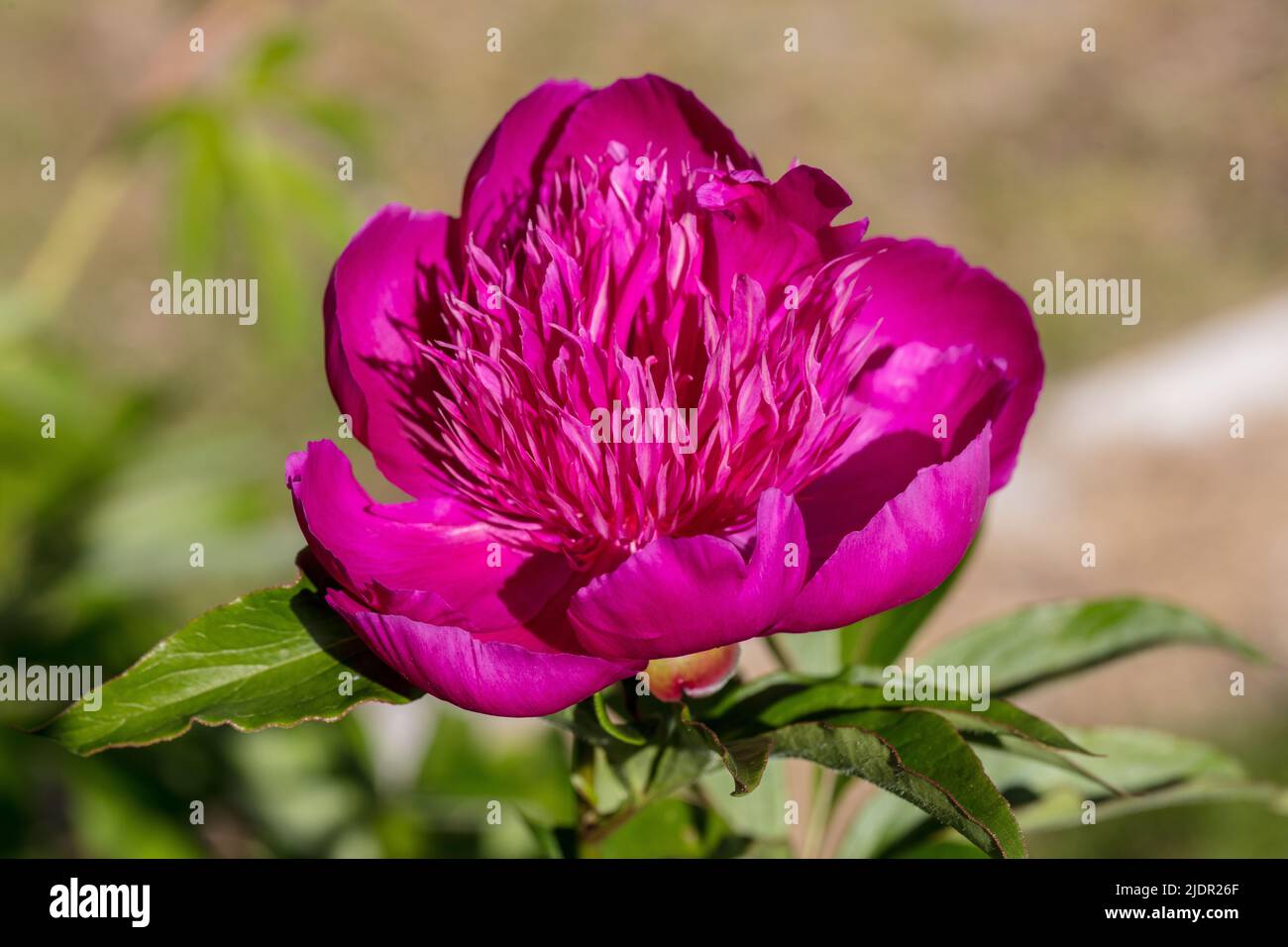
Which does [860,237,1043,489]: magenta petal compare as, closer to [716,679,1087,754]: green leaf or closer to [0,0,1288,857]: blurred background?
[716,679,1087,754]: green leaf

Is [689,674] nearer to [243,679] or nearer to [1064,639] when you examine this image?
[243,679]

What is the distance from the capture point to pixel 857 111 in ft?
17.4

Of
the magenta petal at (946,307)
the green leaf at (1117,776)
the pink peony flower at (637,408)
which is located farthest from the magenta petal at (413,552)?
the green leaf at (1117,776)

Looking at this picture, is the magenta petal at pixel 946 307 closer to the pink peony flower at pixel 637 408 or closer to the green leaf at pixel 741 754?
the pink peony flower at pixel 637 408

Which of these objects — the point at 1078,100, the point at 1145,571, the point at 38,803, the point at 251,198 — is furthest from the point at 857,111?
the point at 38,803

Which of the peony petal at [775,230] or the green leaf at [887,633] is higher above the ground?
the peony petal at [775,230]

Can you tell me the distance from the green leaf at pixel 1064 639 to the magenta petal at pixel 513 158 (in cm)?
59

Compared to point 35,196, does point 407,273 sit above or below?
below

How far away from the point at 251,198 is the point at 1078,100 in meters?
4.23

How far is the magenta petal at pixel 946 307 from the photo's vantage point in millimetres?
1075

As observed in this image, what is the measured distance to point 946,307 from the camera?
1095mm

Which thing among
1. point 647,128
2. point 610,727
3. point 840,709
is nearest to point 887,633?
point 840,709

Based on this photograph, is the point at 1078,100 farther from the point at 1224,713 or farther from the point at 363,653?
the point at 363,653
